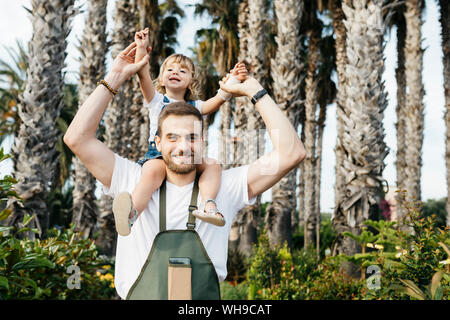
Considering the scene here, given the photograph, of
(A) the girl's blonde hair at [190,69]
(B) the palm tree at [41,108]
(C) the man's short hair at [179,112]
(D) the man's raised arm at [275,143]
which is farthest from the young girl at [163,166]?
(B) the palm tree at [41,108]

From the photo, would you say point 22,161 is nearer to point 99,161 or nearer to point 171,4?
point 99,161

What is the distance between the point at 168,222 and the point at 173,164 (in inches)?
9.8

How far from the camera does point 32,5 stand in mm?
5383

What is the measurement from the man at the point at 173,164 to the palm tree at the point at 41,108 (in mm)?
3864

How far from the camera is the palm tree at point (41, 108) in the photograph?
501 cm

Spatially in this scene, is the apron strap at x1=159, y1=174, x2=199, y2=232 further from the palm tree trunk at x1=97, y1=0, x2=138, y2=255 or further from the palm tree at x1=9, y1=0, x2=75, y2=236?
the palm tree trunk at x1=97, y1=0, x2=138, y2=255

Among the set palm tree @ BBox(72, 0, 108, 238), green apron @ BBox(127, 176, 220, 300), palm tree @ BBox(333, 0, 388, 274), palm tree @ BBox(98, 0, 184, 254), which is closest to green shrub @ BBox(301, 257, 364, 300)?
palm tree @ BBox(333, 0, 388, 274)

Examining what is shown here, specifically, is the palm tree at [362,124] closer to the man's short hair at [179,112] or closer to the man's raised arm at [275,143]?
the man's raised arm at [275,143]

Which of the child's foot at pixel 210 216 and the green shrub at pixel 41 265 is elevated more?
the child's foot at pixel 210 216

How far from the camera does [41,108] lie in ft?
17.2

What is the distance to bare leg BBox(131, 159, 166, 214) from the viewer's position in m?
1.59

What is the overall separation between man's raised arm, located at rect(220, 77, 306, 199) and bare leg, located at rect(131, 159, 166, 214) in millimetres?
435

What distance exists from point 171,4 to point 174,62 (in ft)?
63.7
